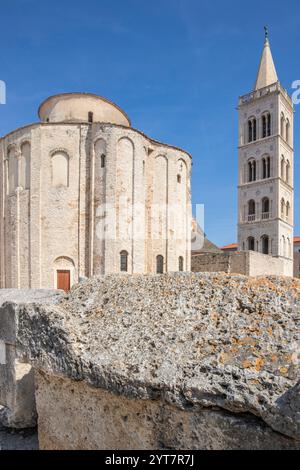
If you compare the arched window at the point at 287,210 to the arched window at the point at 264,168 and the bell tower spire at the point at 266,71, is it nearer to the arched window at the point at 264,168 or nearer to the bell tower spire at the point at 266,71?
the arched window at the point at 264,168

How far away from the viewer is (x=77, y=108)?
25.3 metres

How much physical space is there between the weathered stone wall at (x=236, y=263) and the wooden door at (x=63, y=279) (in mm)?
11701

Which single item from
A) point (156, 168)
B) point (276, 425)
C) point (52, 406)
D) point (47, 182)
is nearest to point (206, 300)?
point (276, 425)

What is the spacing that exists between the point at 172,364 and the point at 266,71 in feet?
164

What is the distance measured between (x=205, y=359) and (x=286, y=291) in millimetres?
1035

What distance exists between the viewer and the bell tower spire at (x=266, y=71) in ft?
144

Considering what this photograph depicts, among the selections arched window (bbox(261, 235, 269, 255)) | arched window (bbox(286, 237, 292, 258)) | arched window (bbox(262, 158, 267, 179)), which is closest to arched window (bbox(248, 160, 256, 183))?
arched window (bbox(262, 158, 267, 179))

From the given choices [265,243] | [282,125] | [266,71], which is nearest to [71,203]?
[265,243]

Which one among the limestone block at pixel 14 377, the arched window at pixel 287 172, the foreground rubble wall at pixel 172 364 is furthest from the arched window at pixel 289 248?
the limestone block at pixel 14 377

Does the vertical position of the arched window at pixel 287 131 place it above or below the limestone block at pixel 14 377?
above

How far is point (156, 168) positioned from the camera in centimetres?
2567

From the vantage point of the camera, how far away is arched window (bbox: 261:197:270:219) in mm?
40875

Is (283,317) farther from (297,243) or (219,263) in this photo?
(297,243)

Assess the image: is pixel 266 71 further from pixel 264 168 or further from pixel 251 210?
pixel 251 210
